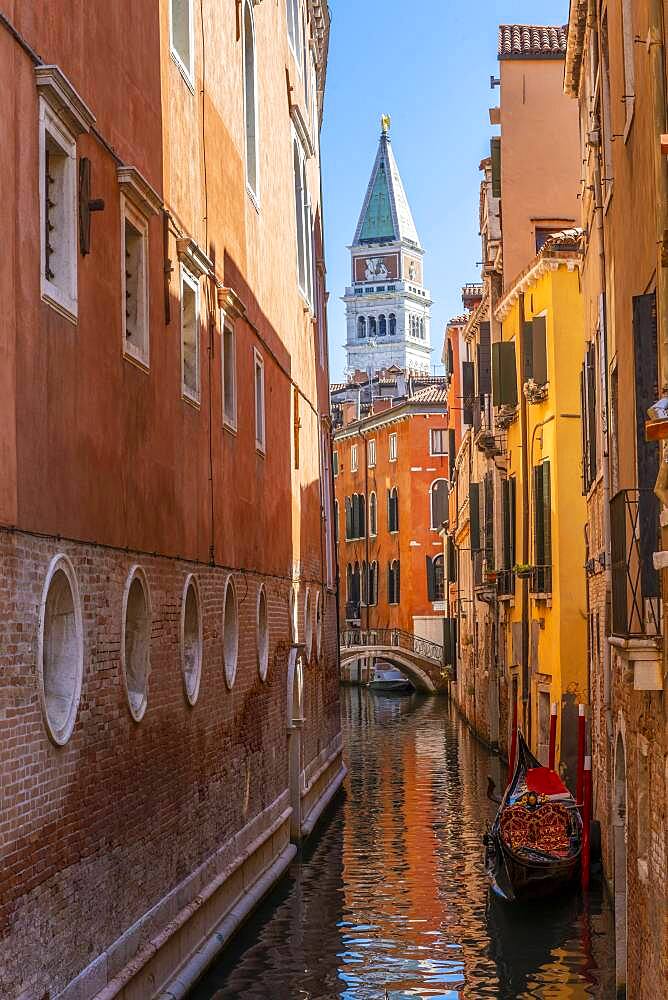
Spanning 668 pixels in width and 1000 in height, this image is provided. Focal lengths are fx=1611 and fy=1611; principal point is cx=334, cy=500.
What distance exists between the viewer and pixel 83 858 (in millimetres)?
9070

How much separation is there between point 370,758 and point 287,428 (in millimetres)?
12747

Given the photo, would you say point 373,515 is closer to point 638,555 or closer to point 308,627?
point 308,627

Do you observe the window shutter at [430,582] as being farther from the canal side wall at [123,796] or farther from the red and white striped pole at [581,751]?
the red and white striped pole at [581,751]

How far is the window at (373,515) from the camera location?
60.4 meters

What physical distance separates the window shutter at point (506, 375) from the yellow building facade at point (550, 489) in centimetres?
2

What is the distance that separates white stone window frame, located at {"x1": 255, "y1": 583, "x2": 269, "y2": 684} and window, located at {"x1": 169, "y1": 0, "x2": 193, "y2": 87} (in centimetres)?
594

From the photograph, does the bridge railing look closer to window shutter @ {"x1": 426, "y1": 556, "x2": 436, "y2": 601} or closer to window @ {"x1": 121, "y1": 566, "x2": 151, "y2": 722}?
window shutter @ {"x1": 426, "y1": 556, "x2": 436, "y2": 601}

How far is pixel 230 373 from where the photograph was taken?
15.7m

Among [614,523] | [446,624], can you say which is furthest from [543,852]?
[446,624]

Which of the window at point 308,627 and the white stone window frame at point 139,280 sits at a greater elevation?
the white stone window frame at point 139,280

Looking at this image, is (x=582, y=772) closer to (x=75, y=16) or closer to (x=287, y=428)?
(x=287, y=428)

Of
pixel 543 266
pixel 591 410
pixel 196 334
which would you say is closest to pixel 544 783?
pixel 591 410

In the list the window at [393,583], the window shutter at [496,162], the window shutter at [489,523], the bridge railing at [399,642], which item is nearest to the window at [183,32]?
the window shutter at [496,162]

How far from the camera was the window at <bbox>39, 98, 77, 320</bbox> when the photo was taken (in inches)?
349
